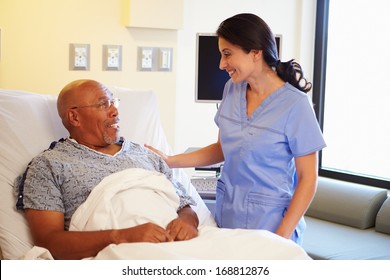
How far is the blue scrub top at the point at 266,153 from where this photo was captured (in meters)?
2.16

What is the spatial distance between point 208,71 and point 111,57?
50 cm

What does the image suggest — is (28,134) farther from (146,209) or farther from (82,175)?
(146,209)

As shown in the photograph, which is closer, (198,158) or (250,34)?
(250,34)

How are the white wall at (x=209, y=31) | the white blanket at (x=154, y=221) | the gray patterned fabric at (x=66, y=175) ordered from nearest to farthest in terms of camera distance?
the white blanket at (x=154, y=221), the gray patterned fabric at (x=66, y=175), the white wall at (x=209, y=31)

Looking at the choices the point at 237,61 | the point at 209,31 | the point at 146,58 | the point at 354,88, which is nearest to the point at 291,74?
the point at 237,61

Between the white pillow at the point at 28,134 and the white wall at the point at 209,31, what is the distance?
112 centimetres

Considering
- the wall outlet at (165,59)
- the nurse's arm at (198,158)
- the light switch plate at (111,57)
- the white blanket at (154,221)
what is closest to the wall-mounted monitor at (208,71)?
the wall outlet at (165,59)

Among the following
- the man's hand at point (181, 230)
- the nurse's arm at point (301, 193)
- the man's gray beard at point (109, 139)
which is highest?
the man's gray beard at point (109, 139)

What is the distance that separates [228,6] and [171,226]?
2.15m

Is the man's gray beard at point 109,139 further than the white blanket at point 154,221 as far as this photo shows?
Yes

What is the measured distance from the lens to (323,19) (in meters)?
4.09

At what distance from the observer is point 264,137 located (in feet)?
7.13

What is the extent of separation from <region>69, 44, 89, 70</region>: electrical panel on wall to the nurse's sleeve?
4.73ft

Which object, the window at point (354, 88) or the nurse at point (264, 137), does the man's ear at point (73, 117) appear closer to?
the nurse at point (264, 137)
